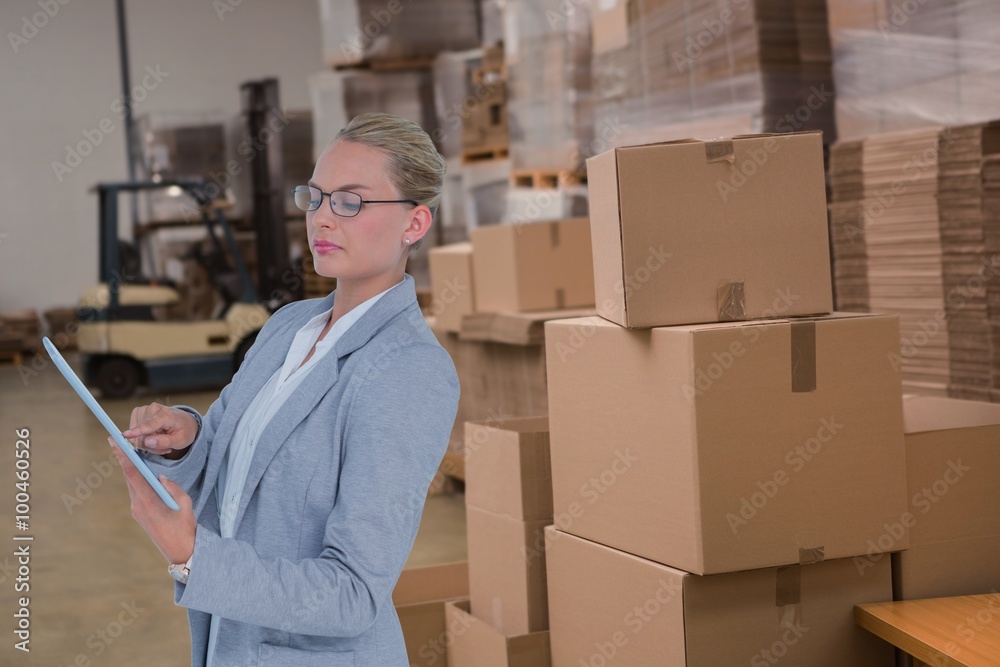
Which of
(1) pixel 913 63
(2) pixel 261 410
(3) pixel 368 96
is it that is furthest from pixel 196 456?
(3) pixel 368 96

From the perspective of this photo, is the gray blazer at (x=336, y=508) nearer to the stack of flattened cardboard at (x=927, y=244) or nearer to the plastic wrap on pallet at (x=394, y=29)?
the stack of flattened cardboard at (x=927, y=244)

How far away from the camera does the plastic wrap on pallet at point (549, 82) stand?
649cm

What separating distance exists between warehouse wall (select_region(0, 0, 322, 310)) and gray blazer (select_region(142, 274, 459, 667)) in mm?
13708

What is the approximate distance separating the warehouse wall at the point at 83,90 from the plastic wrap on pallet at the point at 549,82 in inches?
336

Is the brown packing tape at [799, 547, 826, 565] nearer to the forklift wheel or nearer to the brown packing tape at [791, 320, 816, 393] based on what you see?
the brown packing tape at [791, 320, 816, 393]

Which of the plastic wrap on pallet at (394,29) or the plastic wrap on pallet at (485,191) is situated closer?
the plastic wrap on pallet at (485,191)

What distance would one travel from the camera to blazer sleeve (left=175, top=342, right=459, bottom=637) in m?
1.26

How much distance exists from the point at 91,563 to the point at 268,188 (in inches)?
297

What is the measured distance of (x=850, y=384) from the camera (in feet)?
7.64

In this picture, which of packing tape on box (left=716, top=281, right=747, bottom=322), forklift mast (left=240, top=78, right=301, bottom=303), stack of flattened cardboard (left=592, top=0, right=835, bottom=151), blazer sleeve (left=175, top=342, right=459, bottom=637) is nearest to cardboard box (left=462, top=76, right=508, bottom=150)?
stack of flattened cardboard (left=592, top=0, right=835, bottom=151)

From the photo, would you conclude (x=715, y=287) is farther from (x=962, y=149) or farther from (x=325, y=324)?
(x=962, y=149)

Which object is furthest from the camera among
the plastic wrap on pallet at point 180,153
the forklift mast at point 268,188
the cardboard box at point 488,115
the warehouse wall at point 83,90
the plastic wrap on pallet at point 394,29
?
the warehouse wall at point 83,90

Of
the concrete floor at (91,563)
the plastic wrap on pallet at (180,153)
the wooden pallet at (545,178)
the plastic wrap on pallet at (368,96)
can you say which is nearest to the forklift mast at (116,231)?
the plastic wrap on pallet at (180,153)

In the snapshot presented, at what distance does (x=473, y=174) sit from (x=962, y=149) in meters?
4.64
